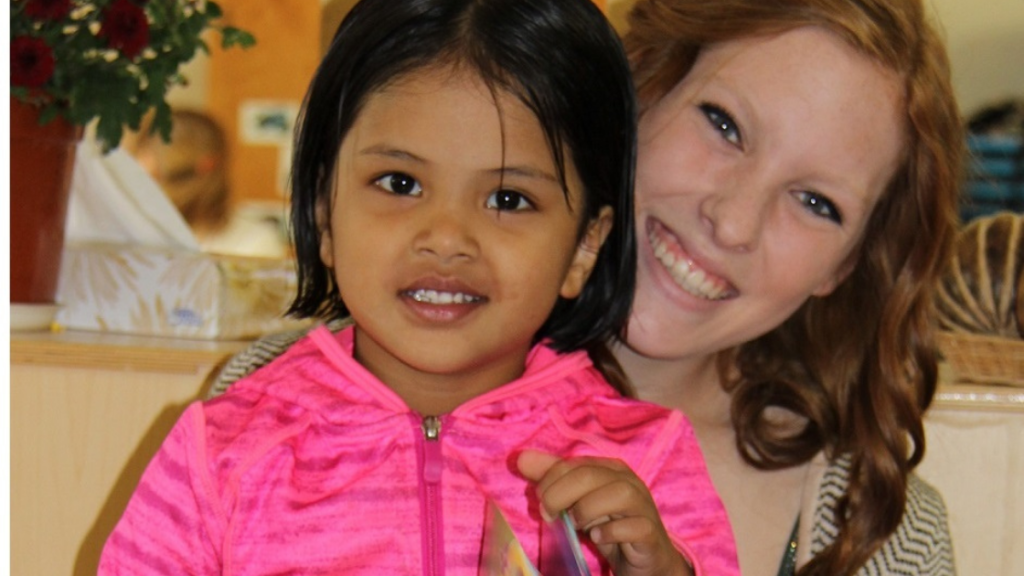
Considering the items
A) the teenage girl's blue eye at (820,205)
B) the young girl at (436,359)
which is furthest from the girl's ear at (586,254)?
the teenage girl's blue eye at (820,205)

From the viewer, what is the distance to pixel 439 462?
37.8 inches

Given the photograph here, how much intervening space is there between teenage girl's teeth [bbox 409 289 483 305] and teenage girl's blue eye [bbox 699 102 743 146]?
15.3 inches

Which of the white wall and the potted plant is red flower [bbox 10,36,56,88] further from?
the white wall

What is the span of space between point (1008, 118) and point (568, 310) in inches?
67.9

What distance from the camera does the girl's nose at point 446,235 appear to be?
0.91 meters

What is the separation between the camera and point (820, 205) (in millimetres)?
1229

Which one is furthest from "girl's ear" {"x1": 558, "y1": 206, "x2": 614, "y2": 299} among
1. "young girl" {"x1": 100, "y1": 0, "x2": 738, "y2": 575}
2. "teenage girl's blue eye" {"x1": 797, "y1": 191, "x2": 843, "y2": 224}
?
"teenage girl's blue eye" {"x1": 797, "y1": 191, "x2": 843, "y2": 224}

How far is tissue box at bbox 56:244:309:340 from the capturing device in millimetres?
1528

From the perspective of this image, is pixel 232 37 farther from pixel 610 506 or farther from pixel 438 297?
pixel 610 506

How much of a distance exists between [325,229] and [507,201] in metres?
0.17

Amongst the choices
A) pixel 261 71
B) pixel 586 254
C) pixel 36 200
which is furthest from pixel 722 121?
pixel 261 71

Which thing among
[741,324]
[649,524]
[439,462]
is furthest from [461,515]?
[741,324]

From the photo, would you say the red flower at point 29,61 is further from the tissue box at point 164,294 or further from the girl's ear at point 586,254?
the girl's ear at point 586,254

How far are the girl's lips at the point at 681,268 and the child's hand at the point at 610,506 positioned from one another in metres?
0.32
